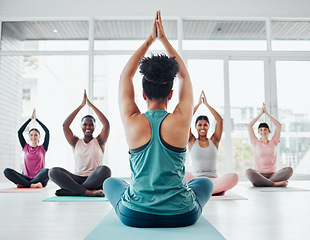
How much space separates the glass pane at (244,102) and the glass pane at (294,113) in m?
0.36

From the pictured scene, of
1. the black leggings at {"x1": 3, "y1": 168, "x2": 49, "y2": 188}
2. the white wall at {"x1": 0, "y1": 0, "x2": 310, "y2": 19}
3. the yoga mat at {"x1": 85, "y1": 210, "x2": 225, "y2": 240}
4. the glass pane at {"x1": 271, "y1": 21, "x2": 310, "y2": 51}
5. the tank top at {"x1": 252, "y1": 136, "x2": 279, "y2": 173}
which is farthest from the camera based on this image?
the glass pane at {"x1": 271, "y1": 21, "x2": 310, "y2": 51}

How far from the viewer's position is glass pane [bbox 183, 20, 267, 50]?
5258 mm

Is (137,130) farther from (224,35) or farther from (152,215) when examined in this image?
(224,35)

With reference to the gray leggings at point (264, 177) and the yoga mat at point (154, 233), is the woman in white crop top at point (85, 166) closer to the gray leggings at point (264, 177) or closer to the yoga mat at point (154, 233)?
the yoga mat at point (154, 233)

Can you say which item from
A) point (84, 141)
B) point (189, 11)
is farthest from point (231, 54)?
point (84, 141)

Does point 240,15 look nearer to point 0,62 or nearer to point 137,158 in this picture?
point 0,62

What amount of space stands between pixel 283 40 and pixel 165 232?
484 cm

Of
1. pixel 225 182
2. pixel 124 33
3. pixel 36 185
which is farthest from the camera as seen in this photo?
pixel 124 33

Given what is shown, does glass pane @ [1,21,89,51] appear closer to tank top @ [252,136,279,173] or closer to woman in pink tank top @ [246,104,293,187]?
woman in pink tank top @ [246,104,293,187]

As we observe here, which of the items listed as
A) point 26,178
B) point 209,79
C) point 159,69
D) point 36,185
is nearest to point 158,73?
point 159,69

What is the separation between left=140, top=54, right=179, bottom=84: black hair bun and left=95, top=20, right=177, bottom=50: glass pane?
3.98m

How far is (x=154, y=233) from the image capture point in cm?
136

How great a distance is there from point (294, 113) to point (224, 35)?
1.72 metres

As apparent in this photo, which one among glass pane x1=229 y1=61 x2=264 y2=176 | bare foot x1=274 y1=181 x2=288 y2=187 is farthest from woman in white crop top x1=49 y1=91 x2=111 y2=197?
glass pane x1=229 y1=61 x2=264 y2=176
